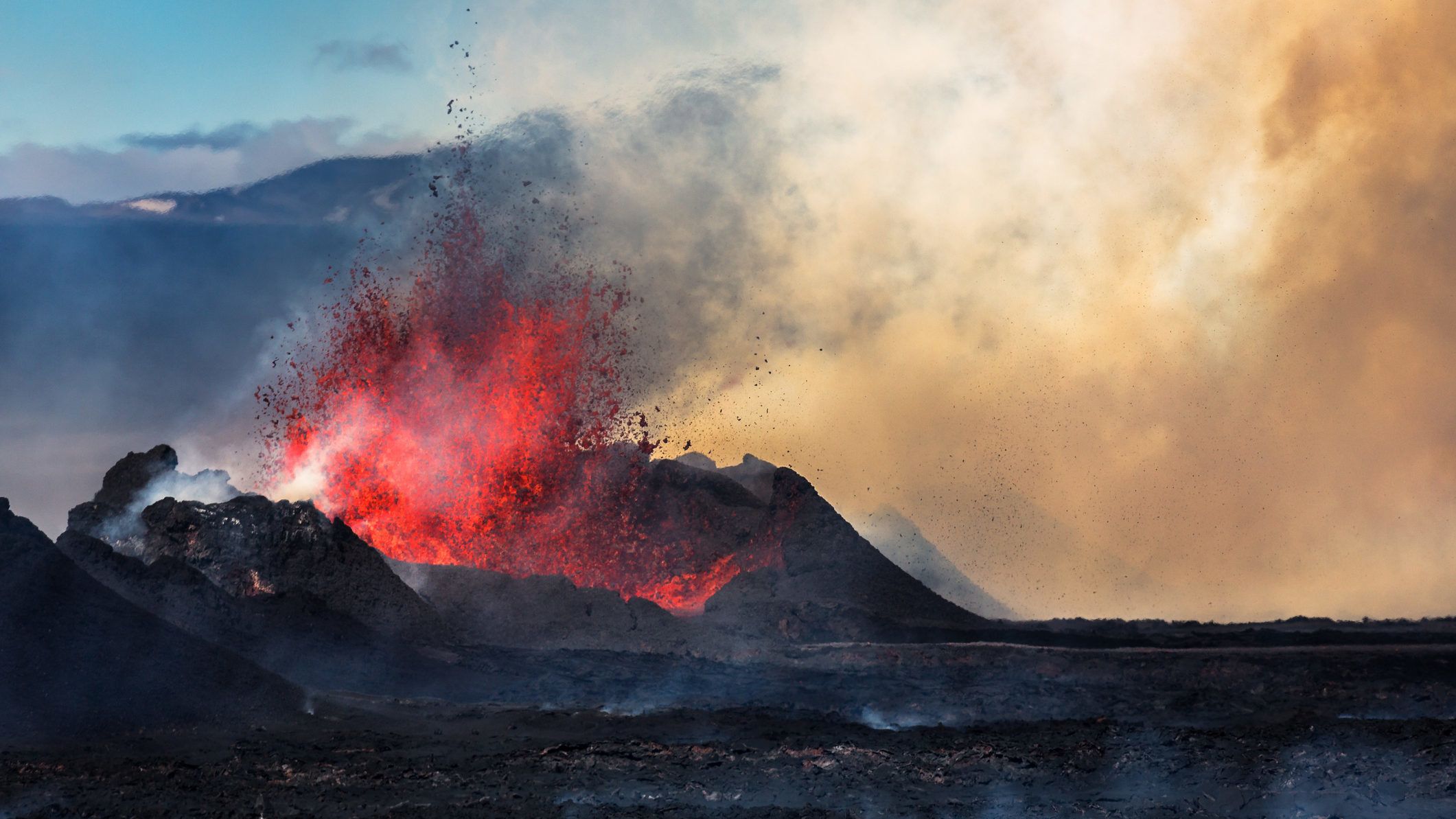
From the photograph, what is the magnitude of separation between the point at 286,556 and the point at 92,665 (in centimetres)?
701

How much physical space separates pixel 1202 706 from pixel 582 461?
1958 cm

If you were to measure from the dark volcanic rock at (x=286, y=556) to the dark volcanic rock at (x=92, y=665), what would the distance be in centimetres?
428

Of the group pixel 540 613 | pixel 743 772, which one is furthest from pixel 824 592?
pixel 743 772

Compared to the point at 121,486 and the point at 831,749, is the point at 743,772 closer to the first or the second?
the point at 831,749

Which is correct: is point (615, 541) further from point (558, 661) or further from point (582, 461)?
point (558, 661)

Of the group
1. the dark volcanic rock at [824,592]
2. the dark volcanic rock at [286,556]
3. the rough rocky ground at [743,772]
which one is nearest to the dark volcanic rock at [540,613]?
the dark volcanic rock at [286,556]

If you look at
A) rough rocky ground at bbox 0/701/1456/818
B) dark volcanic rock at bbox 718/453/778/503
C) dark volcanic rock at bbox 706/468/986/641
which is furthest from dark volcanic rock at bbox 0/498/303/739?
dark volcanic rock at bbox 718/453/778/503

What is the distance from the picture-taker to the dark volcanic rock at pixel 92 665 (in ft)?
71.9

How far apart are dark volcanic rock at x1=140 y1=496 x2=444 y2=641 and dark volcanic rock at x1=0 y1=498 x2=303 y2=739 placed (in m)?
4.28

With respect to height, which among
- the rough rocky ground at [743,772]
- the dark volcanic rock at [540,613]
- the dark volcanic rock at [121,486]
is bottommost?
the rough rocky ground at [743,772]

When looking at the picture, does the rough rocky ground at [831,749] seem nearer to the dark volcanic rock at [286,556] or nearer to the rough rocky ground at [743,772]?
the rough rocky ground at [743,772]

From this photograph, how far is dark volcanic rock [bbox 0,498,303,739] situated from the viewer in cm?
2192

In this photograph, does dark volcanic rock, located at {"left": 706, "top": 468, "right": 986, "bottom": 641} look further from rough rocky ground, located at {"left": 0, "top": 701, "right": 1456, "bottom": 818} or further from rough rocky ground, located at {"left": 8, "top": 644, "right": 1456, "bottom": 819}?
rough rocky ground, located at {"left": 0, "top": 701, "right": 1456, "bottom": 818}

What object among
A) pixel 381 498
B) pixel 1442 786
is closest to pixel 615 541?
pixel 381 498
